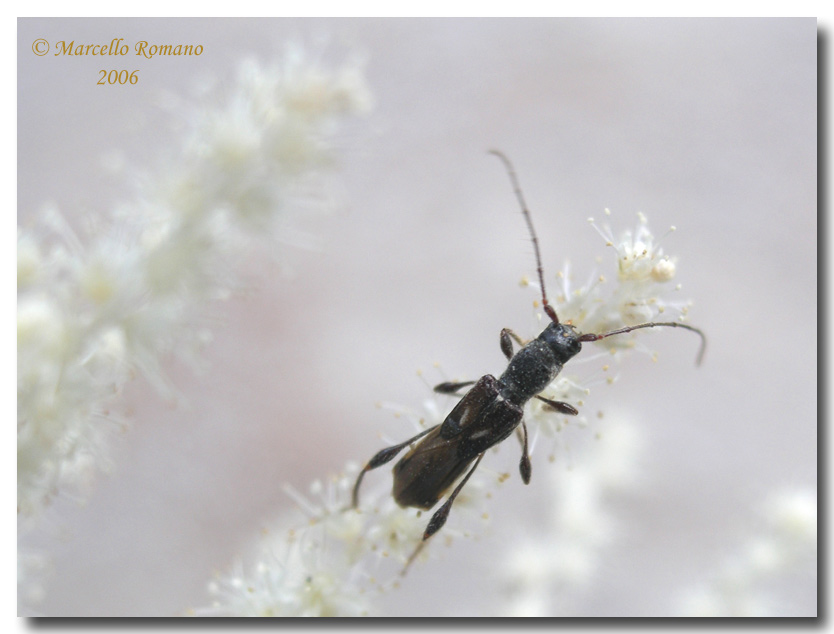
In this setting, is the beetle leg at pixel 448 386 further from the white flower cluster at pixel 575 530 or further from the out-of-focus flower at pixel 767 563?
the out-of-focus flower at pixel 767 563

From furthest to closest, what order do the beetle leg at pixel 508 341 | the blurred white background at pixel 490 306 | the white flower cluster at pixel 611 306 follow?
the blurred white background at pixel 490 306
the beetle leg at pixel 508 341
the white flower cluster at pixel 611 306

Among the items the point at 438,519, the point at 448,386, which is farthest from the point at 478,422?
the point at 438,519

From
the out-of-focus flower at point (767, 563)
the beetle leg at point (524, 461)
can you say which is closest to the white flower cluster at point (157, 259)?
the beetle leg at point (524, 461)

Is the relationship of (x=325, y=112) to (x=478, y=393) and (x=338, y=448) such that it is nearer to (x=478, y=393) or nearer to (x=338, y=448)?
(x=478, y=393)

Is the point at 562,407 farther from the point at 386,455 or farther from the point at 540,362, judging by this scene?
the point at 386,455

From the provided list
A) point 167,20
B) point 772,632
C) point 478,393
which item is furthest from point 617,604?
point 167,20

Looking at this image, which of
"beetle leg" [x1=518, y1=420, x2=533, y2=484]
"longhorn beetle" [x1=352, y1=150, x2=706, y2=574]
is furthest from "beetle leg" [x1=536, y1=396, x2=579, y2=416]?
"beetle leg" [x1=518, y1=420, x2=533, y2=484]

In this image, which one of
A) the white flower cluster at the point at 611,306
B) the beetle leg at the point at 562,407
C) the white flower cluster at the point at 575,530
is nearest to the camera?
the white flower cluster at the point at 611,306
